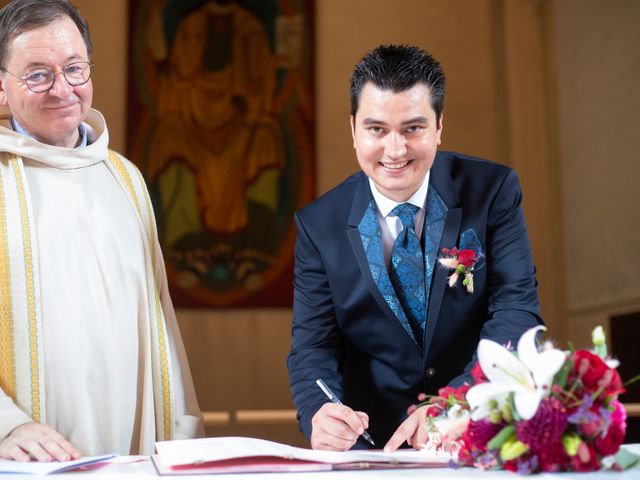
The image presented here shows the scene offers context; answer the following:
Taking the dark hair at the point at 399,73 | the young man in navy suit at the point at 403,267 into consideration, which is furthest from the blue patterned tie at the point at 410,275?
the dark hair at the point at 399,73

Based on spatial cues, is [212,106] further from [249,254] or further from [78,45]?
[78,45]

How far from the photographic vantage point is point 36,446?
81.8 inches

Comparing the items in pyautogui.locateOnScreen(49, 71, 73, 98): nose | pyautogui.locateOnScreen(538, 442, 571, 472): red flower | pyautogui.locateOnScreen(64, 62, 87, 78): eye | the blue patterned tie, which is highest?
pyautogui.locateOnScreen(64, 62, 87, 78): eye

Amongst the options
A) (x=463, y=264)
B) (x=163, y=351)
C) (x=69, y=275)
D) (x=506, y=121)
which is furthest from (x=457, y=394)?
(x=506, y=121)

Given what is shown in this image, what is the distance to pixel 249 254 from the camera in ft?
23.7

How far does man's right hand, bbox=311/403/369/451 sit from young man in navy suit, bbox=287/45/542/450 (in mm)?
188

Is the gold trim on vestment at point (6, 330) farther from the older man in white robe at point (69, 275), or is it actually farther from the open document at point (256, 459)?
the open document at point (256, 459)

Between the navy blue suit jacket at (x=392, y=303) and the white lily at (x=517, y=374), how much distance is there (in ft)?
2.83

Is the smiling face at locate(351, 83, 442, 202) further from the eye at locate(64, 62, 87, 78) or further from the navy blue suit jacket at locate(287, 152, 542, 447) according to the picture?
the eye at locate(64, 62, 87, 78)

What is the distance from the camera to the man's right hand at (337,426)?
7.27 ft

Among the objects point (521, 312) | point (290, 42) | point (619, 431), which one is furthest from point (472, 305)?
point (290, 42)

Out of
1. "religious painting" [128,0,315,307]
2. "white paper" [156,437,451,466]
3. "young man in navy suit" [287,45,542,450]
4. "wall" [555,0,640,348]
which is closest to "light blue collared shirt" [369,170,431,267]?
"young man in navy suit" [287,45,542,450]

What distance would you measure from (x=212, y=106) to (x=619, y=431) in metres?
6.03

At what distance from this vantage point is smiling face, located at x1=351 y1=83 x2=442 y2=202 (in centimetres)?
258
